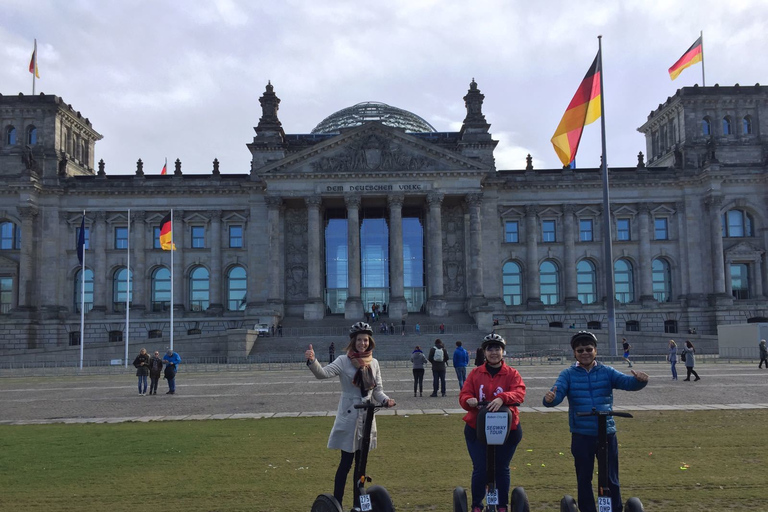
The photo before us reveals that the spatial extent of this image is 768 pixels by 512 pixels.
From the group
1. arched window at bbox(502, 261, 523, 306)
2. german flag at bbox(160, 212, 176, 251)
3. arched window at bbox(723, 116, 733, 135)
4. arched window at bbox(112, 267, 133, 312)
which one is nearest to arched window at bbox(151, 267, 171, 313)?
arched window at bbox(112, 267, 133, 312)

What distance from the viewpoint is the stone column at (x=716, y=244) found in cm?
6919

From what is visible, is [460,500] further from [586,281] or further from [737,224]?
[737,224]

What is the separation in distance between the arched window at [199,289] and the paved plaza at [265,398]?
3594cm

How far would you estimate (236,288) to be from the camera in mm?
72438

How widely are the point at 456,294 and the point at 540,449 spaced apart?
57.5m

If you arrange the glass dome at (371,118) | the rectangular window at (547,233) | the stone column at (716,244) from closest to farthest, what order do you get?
the stone column at (716,244) < the rectangular window at (547,233) < the glass dome at (371,118)

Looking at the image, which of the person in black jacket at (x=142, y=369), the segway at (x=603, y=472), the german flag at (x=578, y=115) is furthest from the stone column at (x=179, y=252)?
the segway at (x=603, y=472)

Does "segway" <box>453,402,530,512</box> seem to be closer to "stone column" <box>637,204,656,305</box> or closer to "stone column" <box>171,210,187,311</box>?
"stone column" <box>171,210,187,311</box>

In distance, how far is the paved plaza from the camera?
20.4 meters

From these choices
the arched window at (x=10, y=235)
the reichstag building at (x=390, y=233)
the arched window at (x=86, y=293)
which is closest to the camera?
the reichstag building at (x=390, y=233)

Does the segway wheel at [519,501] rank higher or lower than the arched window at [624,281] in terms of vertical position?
lower

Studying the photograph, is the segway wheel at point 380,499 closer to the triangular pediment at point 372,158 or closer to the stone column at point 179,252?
the triangular pediment at point 372,158

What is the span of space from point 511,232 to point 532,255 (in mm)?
3119

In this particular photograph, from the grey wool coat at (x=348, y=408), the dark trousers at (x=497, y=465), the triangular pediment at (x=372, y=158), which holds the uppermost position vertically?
the triangular pediment at (x=372, y=158)
